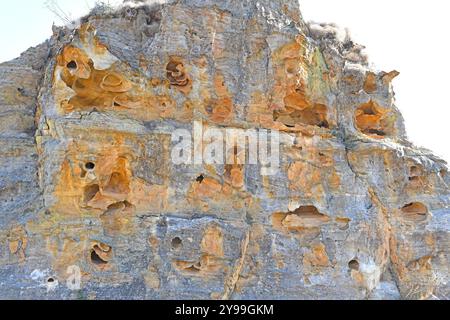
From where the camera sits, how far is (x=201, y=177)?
953 cm

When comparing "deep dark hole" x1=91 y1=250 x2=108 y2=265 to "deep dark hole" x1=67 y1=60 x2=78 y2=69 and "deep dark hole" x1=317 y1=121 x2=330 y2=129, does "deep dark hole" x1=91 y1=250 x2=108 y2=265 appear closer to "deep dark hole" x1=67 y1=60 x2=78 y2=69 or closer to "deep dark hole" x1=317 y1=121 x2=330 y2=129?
"deep dark hole" x1=67 y1=60 x2=78 y2=69

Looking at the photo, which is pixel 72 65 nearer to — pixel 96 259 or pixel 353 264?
pixel 96 259

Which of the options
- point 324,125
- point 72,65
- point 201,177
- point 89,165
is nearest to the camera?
point 89,165

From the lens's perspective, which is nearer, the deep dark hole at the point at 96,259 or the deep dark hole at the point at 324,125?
the deep dark hole at the point at 96,259

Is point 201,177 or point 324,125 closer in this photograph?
point 201,177

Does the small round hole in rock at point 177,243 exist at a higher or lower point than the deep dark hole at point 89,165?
lower

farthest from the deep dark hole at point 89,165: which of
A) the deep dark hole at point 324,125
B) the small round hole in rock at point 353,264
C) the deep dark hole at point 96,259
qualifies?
the small round hole in rock at point 353,264

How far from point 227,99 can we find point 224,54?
3.40 ft

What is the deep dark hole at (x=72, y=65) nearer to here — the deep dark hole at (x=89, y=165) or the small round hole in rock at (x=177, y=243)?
the deep dark hole at (x=89, y=165)

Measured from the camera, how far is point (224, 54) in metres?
10.3

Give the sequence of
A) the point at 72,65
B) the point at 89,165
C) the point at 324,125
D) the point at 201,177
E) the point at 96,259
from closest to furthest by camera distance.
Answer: the point at 96,259, the point at 89,165, the point at 72,65, the point at 201,177, the point at 324,125

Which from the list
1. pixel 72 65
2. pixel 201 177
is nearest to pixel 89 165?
pixel 72 65

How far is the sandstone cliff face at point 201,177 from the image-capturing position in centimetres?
878
